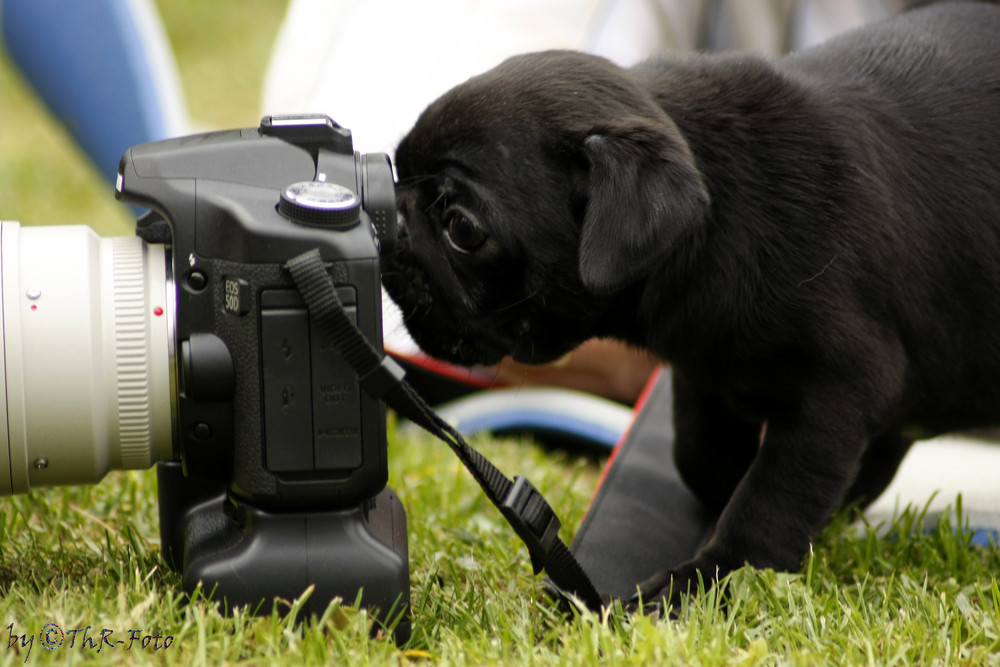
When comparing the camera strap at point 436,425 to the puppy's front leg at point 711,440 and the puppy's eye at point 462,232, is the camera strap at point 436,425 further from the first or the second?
the puppy's front leg at point 711,440

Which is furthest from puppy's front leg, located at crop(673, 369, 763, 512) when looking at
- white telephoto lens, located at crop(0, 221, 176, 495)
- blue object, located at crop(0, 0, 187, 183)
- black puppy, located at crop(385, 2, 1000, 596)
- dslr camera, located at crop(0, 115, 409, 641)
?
blue object, located at crop(0, 0, 187, 183)

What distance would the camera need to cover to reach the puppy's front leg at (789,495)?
1936 mm

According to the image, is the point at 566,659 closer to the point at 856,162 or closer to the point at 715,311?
the point at 715,311

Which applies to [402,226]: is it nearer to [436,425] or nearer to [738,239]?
[436,425]

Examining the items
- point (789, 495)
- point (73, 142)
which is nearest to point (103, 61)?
point (73, 142)

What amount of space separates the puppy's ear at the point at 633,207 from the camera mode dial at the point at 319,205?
41 cm

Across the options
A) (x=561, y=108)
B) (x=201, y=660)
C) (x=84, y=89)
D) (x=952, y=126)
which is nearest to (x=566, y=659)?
(x=201, y=660)

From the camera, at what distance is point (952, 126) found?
2.11 metres

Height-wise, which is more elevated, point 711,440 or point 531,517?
point 531,517

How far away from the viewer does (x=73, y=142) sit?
472 centimetres

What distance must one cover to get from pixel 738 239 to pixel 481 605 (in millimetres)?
786

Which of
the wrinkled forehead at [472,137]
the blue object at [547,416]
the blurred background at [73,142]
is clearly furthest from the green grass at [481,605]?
the blurred background at [73,142]

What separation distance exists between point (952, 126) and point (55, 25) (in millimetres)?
3609

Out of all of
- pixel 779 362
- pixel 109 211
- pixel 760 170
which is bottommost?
pixel 109 211
